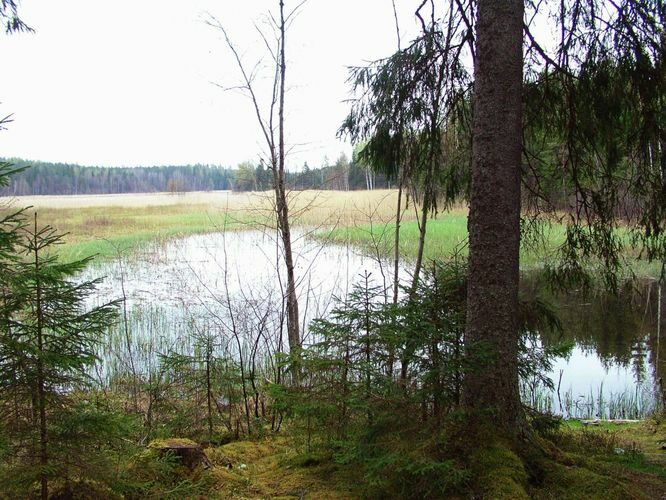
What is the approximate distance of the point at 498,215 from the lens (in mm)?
3117

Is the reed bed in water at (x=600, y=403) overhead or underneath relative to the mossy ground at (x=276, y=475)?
underneath

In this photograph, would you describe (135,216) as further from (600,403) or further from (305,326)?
(600,403)

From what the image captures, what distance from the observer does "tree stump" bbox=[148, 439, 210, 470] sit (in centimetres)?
354

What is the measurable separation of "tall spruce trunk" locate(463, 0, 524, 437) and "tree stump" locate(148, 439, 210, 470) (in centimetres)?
185

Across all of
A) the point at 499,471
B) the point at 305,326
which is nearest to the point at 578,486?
the point at 499,471

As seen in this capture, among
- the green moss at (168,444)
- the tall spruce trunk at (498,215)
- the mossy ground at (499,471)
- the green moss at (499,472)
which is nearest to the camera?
the green moss at (499,472)

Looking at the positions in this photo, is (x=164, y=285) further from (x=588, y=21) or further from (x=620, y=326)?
(x=588, y=21)

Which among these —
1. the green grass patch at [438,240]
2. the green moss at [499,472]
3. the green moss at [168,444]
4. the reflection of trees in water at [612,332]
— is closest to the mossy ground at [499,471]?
the green moss at [499,472]

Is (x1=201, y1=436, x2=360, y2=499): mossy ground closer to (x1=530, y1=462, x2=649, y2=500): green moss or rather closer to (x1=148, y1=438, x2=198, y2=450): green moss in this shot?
(x1=148, y1=438, x2=198, y2=450): green moss

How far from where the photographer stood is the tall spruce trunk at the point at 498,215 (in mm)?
3119

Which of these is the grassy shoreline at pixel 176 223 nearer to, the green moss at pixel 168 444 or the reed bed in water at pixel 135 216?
the reed bed in water at pixel 135 216

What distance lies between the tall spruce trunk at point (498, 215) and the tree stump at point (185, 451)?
1.85 metres

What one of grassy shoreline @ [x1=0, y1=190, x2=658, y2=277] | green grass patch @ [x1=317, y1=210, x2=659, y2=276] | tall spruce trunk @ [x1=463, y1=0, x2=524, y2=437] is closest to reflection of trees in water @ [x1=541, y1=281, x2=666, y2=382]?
grassy shoreline @ [x1=0, y1=190, x2=658, y2=277]

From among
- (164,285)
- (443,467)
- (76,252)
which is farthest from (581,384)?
(76,252)
